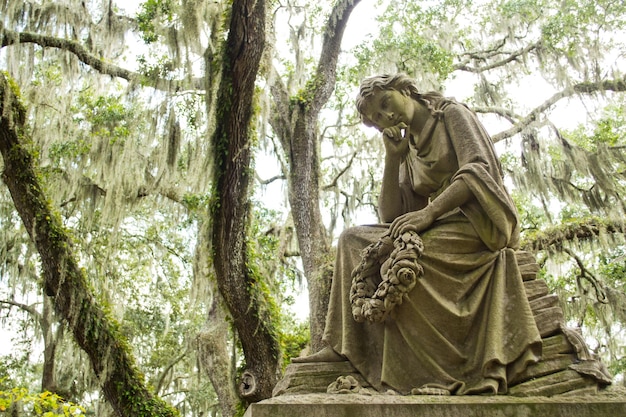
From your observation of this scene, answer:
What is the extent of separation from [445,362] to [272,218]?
9.68 metres

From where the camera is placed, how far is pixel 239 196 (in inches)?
287

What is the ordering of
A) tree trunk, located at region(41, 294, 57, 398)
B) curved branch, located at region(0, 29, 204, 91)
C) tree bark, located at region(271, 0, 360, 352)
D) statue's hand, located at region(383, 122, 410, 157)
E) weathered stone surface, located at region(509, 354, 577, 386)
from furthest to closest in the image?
1. tree trunk, located at region(41, 294, 57, 398)
2. curved branch, located at region(0, 29, 204, 91)
3. tree bark, located at region(271, 0, 360, 352)
4. statue's hand, located at region(383, 122, 410, 157)
5. weathered stone surface, located at region(509, 354, 577, 386)

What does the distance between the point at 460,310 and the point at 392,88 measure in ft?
4.45

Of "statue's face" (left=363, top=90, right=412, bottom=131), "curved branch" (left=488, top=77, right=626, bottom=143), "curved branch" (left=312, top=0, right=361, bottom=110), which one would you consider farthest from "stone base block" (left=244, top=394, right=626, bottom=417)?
"curved branch" (left=488, top=77, right=626, bottom=143)

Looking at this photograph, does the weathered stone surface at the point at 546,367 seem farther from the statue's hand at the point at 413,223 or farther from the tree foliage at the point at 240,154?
the tree foliage at the point at 240,154

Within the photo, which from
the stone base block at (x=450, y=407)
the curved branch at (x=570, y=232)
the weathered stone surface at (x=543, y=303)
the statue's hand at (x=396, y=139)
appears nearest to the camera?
the stone base block at (x=450, y=407)

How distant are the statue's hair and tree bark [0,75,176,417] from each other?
17.1ft

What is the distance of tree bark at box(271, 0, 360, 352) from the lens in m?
8.87

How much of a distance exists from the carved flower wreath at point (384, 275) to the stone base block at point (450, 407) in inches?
18.2

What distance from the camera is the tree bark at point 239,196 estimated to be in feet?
23.6

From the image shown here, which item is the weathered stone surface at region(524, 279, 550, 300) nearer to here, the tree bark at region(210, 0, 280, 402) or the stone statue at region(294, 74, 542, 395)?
the stone statue at region(294, 74, 542, 395)

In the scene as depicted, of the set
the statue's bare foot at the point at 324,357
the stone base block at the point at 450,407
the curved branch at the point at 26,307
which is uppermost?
the curved branch at the point at 26,307

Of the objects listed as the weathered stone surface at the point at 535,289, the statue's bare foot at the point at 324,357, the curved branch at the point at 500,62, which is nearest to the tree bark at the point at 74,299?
the statue's bare foot at the point at 324,357

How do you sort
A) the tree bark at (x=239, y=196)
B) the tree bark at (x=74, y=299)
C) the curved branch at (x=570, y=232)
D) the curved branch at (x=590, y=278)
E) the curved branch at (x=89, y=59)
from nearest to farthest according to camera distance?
the tree bark at (x=239, y=196)
the tree bark at (x=74, y=299)
the curved branch at (x=89, y=59)
the curved branch at (x=570, y=232)
the curved branch at (x=590, y=278)
